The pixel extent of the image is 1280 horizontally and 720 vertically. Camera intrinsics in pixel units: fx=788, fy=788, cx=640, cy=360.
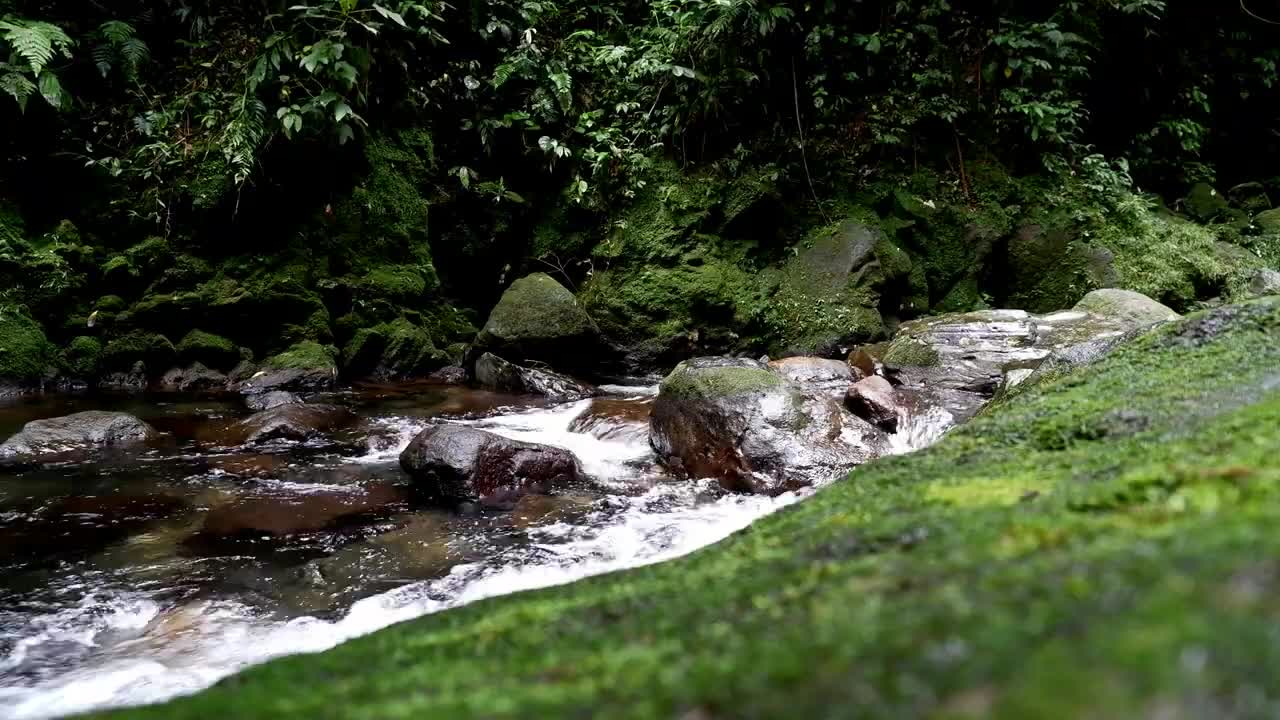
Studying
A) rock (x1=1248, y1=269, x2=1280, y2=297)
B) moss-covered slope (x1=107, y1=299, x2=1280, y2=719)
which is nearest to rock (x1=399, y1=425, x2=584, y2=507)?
moss-covered slope (x1=107, y1=299, x2=1280, y2=719)

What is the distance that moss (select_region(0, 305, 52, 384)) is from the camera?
26.6 ft

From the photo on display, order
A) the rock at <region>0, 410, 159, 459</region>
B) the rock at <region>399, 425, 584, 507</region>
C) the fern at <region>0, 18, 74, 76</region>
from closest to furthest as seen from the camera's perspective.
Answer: the rock at <region>399, 425, 584, 507</region>, the rock at <region>0, 410, 159, 459</region>, the fern at <region>0, 18, 74, 76</region>

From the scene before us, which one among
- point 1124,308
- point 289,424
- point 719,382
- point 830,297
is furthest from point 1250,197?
point 289,424

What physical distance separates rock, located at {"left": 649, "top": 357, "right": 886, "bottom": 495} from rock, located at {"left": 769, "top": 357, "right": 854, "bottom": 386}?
1492 mm

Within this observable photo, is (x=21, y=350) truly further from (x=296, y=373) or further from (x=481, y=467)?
(x=481, y=467)

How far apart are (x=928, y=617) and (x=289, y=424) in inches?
262

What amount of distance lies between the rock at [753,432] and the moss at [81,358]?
6450 mm

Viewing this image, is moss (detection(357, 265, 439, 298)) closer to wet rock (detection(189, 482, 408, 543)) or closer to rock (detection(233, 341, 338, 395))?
rock (detection(233, 341, 338, 395))

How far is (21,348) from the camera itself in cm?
825

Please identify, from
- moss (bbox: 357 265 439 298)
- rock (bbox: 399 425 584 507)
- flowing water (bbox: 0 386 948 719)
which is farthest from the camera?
moss (bbox: 357 265 439 298)

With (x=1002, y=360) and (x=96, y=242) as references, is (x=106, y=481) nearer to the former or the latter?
(x=96, y=242)

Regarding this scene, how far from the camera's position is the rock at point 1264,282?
9.36 metres

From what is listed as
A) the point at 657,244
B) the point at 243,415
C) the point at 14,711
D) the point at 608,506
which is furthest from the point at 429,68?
the point at 14,711

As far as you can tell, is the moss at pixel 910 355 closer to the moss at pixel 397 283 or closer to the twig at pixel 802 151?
the twig at pixel 802 151
